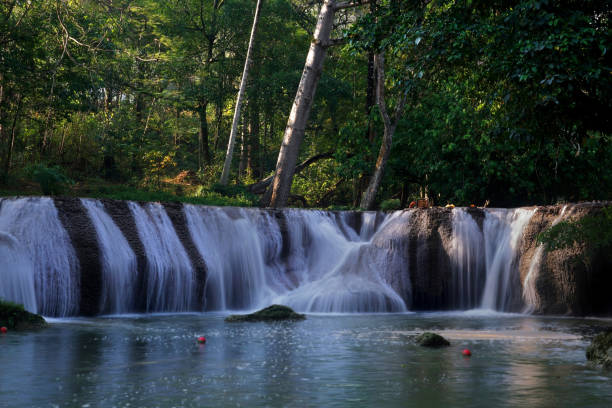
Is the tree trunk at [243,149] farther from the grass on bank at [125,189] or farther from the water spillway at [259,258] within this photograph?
the water spillway at [259,258]

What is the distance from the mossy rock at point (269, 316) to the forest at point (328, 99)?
214 inches

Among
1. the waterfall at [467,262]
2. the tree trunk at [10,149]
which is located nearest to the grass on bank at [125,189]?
the tree trunk at [10,149]

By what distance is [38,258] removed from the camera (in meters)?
16.1

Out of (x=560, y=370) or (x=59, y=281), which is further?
(x=59, y=281)

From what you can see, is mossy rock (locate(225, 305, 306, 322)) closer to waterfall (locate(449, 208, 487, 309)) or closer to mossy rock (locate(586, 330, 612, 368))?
waterfall (locate(449, 208, 487, 309))

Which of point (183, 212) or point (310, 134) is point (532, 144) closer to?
point (183, 212)

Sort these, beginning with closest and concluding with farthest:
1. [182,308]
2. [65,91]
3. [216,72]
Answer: [182,308] < [65,91] < [216,72]

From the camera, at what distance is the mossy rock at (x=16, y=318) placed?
12.6 m

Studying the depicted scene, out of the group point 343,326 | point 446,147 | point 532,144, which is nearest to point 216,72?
point 446,147

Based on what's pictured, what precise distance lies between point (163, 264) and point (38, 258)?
3.21 metres

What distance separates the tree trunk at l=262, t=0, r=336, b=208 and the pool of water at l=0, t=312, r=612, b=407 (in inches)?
548

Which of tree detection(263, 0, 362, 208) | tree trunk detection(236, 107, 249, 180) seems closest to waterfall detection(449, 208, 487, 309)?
tree detection(263, 0, 362, 208)

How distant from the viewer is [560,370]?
9.07 meters

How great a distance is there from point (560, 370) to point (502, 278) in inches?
441
